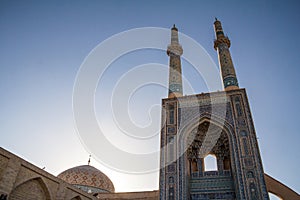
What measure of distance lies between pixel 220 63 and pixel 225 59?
11.5 inches

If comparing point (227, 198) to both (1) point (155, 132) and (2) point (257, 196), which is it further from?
(1) point (155, 132)

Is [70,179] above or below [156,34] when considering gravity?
below

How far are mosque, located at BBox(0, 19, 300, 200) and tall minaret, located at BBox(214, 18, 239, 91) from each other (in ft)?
0.14

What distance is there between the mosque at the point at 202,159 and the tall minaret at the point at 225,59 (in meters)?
0.04

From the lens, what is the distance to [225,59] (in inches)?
465

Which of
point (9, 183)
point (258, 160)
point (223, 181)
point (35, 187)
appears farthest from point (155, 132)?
point (9, 183)

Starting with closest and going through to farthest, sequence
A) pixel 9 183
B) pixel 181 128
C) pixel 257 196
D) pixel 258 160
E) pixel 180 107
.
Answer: pixel 9 183 < pixel 257 196 < pixel 258 160 < pixel 181 128 < pixel 180 107

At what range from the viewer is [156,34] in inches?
397

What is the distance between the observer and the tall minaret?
35.1 ft

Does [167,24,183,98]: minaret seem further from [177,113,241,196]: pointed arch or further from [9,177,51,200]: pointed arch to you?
[9,177,51,200]: pointed arch

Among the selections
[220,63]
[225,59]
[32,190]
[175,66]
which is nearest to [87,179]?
[32,190]

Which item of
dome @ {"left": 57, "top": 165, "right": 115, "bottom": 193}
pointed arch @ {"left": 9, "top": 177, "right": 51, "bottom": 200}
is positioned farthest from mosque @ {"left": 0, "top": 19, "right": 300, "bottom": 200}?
dome @ {"left": 57, "top": 165, "right": 115, "bottom": 193}

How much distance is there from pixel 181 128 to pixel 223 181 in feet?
7.76

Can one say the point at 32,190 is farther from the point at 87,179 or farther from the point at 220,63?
the point at 220,63
